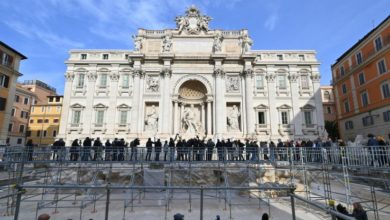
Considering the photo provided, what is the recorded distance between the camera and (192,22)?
2923 centimetres

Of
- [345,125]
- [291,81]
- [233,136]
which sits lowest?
[233,136]

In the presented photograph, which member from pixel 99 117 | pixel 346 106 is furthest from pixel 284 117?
pixel 99 117

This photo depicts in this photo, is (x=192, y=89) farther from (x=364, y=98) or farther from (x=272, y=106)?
(x=364, y=98)

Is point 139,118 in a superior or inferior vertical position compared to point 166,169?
superior

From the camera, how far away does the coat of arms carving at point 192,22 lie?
94.6 ft

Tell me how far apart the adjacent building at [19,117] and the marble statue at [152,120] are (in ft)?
91.8

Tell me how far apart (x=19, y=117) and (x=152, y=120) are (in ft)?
100

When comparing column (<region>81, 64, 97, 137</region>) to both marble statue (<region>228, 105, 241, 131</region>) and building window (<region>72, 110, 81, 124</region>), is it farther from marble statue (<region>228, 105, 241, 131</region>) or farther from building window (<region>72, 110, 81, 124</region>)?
marble statue (<region>228, 105, 241, 131</region>)

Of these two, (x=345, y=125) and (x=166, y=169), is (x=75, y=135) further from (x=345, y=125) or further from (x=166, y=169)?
(x=345, y=125)

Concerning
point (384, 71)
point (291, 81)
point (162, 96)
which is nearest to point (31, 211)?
point (162, 96)

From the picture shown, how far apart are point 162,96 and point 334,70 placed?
3004cm

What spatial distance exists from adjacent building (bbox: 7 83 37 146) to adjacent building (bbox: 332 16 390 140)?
55.1 meters

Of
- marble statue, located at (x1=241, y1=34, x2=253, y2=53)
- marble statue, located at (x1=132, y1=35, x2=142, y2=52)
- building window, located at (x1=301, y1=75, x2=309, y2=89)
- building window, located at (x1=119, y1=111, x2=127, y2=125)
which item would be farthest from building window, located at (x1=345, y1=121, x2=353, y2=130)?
building window, located at (x1=119, y1=111, x2=127, y2=125)

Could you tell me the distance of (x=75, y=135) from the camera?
1043 inches
